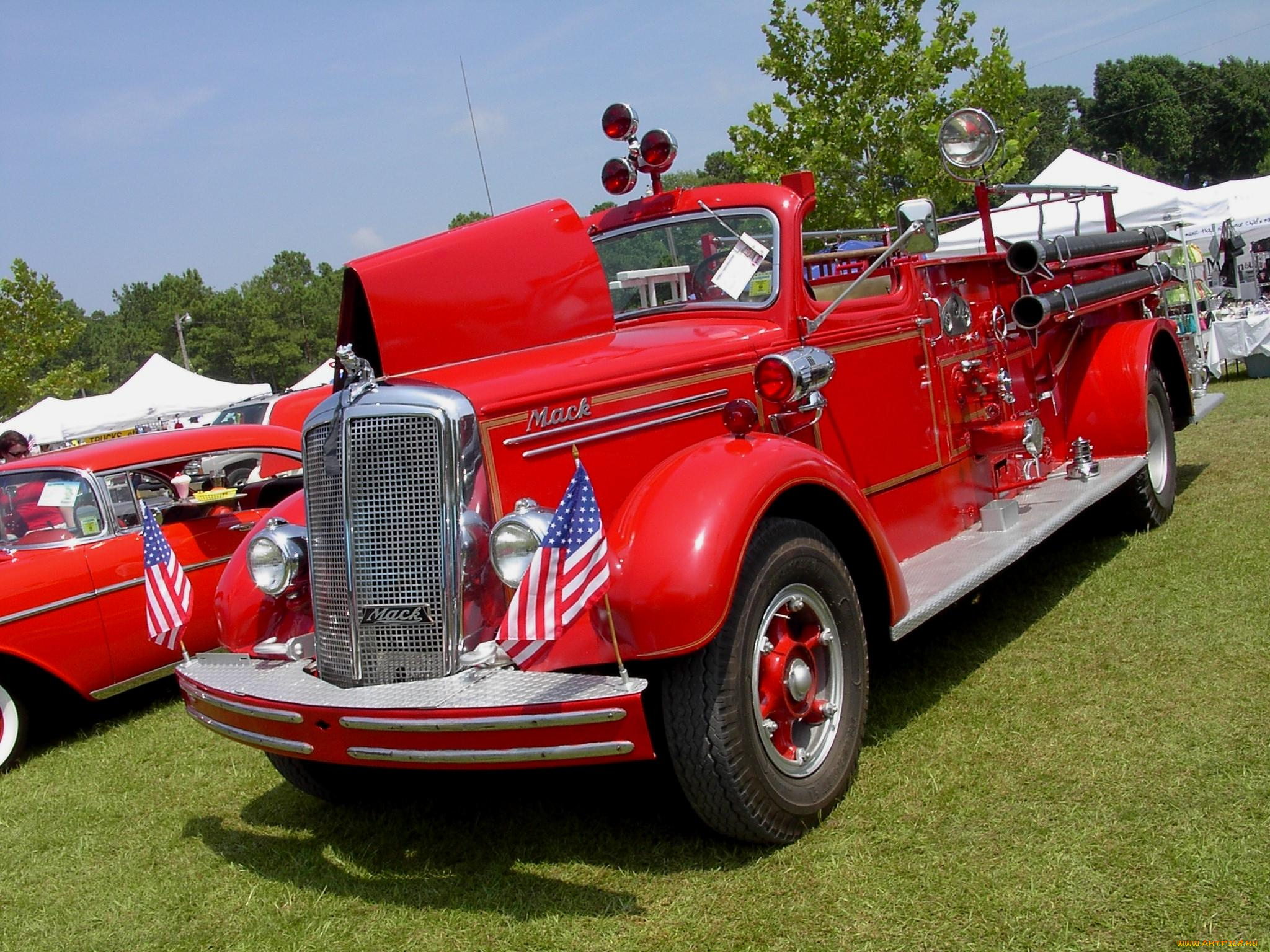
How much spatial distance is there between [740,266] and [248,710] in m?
2.57

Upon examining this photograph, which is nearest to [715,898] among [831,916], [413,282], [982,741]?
[831,916]

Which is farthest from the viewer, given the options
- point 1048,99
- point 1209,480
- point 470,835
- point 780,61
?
point 1048,99

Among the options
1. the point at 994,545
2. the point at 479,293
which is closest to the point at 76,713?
the point at 479,293

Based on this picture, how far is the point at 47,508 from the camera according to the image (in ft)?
19.5

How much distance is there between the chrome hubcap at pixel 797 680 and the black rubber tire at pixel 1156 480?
348 centimetres

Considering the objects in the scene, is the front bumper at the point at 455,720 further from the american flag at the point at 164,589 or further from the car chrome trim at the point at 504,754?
the american flag at the point at 164,589

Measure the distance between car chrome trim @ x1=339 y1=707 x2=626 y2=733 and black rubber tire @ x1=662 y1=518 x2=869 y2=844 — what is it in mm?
375

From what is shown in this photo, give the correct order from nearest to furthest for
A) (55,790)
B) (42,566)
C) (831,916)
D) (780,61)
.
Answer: (831,916)
(55,790)
(42,566)
(780,61)

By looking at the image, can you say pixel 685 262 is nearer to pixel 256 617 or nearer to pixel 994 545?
pixel 994 545

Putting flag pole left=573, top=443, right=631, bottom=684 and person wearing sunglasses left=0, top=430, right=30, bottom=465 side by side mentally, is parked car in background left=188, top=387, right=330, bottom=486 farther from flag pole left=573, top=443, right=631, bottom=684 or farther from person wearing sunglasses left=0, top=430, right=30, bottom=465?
flag pole left=573, top=443, right=631, bottom=684

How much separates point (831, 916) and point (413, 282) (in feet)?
8.57

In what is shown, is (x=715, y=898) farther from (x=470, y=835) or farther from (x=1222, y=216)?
(x=1222, y=216)

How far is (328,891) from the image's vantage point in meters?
3.48

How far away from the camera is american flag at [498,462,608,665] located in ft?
9.19
